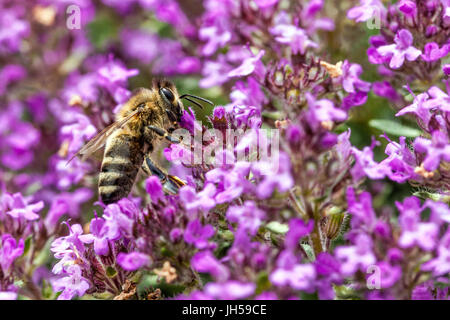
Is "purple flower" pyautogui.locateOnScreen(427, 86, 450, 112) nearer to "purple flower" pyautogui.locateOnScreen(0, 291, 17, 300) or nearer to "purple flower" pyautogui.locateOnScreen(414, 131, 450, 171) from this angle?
"purple flower" pyautogui.locateOnScreen(414, 131, 450, 171)

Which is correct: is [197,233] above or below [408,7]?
below

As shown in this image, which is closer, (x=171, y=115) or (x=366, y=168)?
(x=366, y=168)

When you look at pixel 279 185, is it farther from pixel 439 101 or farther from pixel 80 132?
pixel 80 132

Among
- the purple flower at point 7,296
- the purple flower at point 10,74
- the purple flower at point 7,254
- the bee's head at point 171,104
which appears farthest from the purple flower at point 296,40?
the purple flower at point 10,74

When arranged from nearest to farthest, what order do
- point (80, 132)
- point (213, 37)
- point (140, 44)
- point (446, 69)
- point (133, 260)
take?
point (133, 260) < point (446, 69) < point (80, 132) < point (213, 37) < point (140, 44)

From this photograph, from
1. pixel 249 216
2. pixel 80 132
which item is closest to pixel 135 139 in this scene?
pixel 80 132

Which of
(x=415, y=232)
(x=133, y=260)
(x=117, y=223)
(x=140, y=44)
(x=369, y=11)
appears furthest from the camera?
(x=140, y=44)

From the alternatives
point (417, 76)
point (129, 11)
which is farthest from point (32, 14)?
point (417, 76)
